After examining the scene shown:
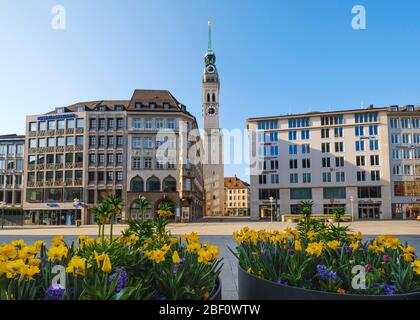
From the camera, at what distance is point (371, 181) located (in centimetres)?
5481

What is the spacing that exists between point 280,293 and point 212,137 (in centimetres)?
8654

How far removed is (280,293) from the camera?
11.7 ft

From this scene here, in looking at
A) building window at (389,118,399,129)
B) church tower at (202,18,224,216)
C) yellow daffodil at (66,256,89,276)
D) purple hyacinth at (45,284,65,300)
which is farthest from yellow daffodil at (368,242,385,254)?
church tower at (202,18,224,216)

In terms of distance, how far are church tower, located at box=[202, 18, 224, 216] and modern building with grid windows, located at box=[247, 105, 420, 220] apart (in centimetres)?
3144

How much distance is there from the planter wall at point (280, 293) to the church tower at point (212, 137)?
277ft

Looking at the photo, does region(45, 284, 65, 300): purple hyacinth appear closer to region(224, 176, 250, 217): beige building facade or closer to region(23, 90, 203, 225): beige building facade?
region(23, 90, 203, 225): beige building facade

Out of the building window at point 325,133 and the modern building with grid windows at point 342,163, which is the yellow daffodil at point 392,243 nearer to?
the modern building with grid windows at point 342,163

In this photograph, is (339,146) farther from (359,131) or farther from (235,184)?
(235,184)

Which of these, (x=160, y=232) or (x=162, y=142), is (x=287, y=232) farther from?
(x=162, y=142)

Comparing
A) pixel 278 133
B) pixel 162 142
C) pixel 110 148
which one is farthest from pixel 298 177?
pixel 110 148

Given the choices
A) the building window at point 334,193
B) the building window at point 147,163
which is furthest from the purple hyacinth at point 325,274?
the building window at point 334,193

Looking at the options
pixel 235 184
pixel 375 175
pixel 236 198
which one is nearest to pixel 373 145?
pixel 375 175

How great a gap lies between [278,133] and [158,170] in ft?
78.7

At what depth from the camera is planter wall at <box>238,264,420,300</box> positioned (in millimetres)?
3018
